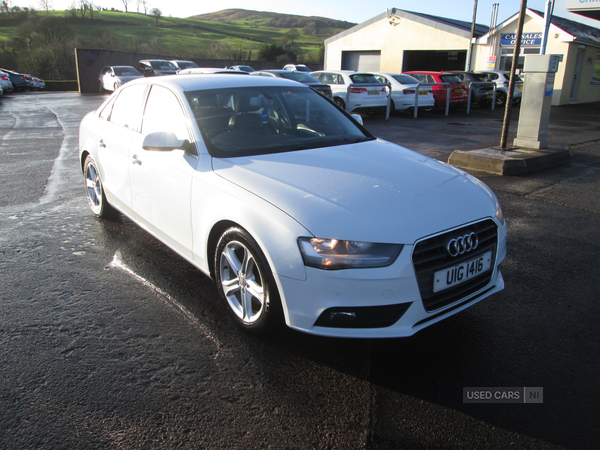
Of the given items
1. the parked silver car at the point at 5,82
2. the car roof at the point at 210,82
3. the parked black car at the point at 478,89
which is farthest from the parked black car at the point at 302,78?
the parked silver car at the point at 5,82

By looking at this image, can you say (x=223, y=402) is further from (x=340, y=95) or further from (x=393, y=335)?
(x=340, y=95)

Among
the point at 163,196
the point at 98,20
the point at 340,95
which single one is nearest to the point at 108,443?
the point at 163,196

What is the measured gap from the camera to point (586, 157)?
9.53 metres

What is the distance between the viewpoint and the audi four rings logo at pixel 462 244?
263 cm

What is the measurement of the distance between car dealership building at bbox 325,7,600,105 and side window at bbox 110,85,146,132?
1662 cm

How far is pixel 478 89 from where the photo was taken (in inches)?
808

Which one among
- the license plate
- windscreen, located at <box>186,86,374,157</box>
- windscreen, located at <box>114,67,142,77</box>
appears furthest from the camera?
windscreen, located at <box>114,67,142,77</box>

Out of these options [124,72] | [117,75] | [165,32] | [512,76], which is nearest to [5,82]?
[117,75]

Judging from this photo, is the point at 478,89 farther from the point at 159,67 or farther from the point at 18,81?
the point at 18,81

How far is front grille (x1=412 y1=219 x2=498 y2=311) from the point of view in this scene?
254cm

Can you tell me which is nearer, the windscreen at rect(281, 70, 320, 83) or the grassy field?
the windscreen at rect(281, 70, 320, 83)

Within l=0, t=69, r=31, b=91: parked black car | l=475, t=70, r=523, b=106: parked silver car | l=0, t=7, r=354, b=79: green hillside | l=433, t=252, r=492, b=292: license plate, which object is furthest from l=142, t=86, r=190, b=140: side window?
l=0, t=7, r=354, b=79: green hillside

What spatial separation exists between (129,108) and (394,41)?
97.3 feet

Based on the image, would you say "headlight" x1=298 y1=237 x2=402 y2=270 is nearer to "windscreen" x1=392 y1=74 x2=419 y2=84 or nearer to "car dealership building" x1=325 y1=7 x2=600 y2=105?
"windscreen" x1=392 y1=74 x2=419 y2=84
